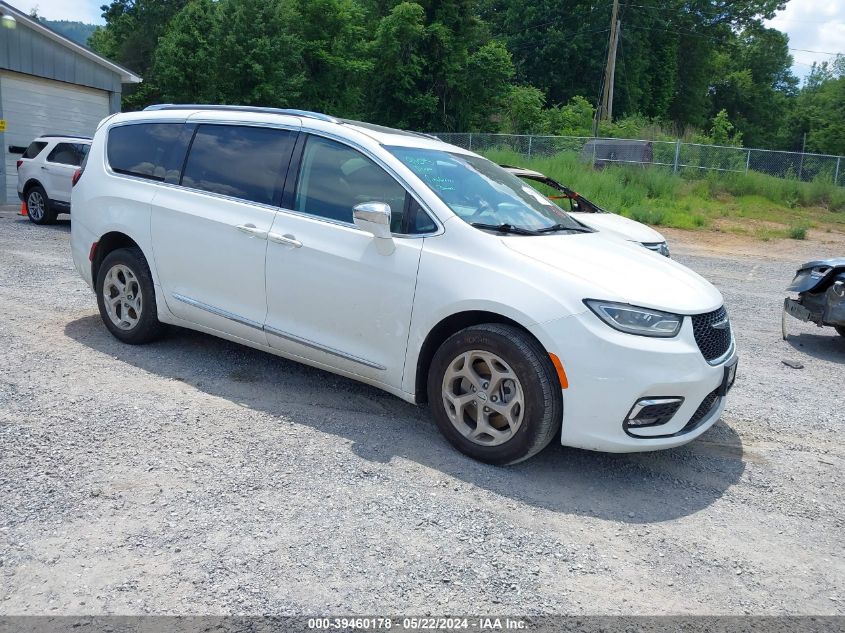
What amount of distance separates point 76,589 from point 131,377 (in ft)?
8.54

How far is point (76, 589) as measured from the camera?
294 centimetres

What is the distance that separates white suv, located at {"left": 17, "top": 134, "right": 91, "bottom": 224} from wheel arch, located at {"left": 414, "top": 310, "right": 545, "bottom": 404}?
1170cm

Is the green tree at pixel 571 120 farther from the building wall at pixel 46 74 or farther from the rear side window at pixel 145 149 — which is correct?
the rear side window at pixel 145 149

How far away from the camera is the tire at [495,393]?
13.1 feet

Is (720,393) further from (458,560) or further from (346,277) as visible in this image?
(346,277)

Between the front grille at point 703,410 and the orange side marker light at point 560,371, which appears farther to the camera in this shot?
the front grille at point 703,410

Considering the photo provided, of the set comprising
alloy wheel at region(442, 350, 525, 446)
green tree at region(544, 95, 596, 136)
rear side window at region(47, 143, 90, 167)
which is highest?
green tree at region(544, 95, 596, 136)

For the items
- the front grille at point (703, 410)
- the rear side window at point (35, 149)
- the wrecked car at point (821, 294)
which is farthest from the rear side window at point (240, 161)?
the rear side window at point (35, 149)

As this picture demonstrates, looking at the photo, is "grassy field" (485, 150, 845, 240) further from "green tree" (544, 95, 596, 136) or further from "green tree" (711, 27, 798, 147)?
"green tree" (711, 27, 798, 147)

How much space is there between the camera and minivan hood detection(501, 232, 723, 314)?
4.02 meters

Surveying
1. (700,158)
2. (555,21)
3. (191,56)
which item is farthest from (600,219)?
(555,21)

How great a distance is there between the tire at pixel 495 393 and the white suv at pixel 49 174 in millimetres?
11951

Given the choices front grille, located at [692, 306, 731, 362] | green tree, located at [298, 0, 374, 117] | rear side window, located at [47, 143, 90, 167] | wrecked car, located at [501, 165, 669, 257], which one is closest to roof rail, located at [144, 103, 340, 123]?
front grille, located at [692, 306, 731, 362]

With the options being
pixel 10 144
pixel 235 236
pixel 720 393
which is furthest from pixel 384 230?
pixel 10 144
